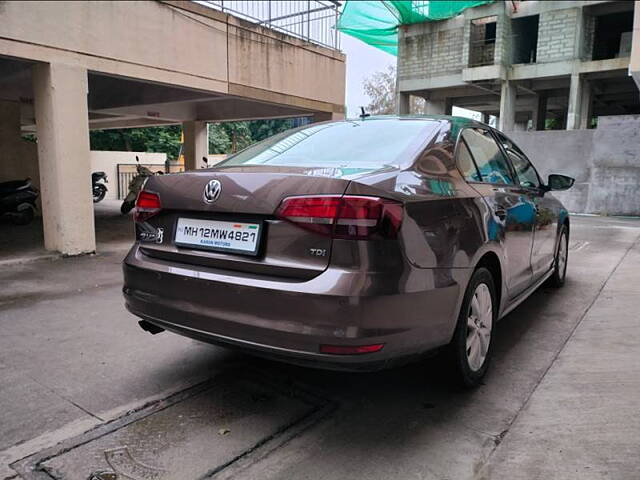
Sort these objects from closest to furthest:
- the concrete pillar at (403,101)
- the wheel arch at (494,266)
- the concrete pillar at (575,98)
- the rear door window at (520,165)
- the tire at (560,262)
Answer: the wheel arch at (494,266) → the rear door window at (520,165) → the tire at (560,262) → the concrete pillar at (575,98) → the concrete pillar at (403,101)

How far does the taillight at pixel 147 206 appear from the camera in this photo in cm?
287

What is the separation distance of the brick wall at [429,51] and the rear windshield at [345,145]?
78.0 ft

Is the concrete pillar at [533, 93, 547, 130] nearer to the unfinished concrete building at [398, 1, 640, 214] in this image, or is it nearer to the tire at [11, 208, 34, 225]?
the unfinished concrete building at [398, 1, 640, 214]

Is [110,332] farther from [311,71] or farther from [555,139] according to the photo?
[555,139]

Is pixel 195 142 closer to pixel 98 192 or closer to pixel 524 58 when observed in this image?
pixel 98 192

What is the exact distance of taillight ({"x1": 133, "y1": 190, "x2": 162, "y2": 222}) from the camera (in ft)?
9.41

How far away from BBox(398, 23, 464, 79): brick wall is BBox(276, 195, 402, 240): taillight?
24.9 m

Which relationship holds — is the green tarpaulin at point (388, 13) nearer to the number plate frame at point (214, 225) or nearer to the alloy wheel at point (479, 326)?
the alloy wheel at point (479, 326)

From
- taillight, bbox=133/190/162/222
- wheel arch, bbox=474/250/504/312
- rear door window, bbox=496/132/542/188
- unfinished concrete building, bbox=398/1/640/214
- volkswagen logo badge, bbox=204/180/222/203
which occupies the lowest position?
wheel arch, bbox=474/250/504/312

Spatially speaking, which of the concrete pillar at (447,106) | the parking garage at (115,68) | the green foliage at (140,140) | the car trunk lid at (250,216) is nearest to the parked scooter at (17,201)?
the parking garage at (115,68)

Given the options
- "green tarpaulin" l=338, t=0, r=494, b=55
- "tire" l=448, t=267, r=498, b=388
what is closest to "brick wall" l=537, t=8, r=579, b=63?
"green tarpaulin" l=338, t=0, r=494, b=55

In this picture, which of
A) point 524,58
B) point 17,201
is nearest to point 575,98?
point 524,58

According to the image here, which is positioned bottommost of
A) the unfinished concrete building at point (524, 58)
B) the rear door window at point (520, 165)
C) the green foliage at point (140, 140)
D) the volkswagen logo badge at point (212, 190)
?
the volkswagen logo badge at point (212, 190)

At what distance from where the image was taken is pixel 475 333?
295 cm
